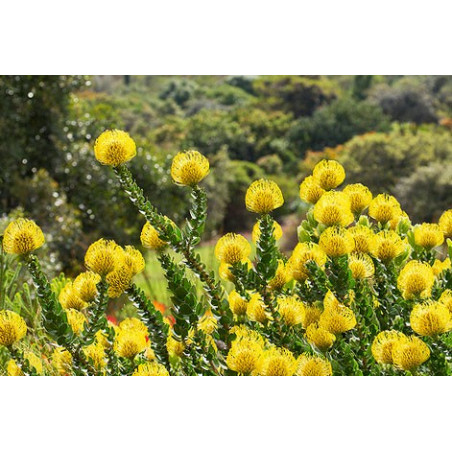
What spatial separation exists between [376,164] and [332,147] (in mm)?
4302

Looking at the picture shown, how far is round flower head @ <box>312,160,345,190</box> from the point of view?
3.55 ft

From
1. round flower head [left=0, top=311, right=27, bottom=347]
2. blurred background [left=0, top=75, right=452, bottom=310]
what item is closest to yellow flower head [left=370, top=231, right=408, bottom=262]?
round flower head [left=0, top=311, right=27, bottom=347]

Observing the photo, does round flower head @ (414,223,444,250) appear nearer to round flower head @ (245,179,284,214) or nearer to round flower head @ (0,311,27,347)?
round flower head @ (245,179,284,214)

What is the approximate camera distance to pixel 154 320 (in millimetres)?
1034

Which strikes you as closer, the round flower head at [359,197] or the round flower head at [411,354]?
the round flower head at [411,354]

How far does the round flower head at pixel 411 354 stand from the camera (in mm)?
862

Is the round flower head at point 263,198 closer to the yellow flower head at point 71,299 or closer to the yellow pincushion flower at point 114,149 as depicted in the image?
the yellow pincushion flower at point 114,149

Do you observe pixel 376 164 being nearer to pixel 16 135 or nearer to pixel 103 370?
pixel 16 135

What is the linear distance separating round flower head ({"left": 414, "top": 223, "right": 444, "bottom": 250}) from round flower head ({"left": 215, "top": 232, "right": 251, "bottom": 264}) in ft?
1.26

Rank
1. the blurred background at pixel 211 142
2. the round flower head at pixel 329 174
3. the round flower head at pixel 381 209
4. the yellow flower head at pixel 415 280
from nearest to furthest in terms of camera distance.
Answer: the yellow flower head at pixel 415 280 < the round flower head at pixel 329 174 < the round flower head at pixel 381 209 < the blurred background at pixel 211 142

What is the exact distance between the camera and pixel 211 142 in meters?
16.9

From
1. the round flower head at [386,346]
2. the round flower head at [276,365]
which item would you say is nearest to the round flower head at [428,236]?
the round flower head at [386,346]
